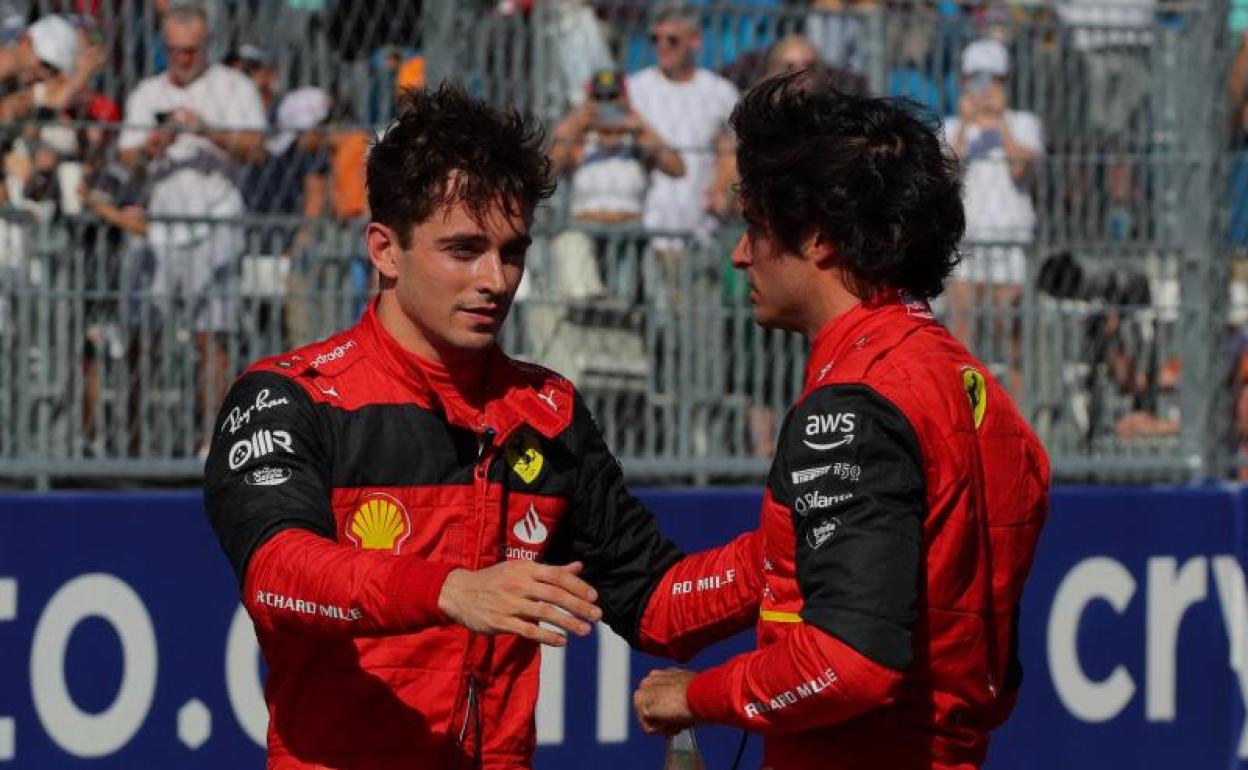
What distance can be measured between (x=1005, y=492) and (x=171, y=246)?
3884mm

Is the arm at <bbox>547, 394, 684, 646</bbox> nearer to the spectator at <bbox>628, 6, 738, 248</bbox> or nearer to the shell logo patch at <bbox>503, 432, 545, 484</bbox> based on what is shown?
the shell logo patch at <bbox>503, 432, 545, 484</bbox>

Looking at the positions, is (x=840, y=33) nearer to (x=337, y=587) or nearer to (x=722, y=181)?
(x=722, y=181)

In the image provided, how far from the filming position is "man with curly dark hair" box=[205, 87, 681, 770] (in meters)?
3.63

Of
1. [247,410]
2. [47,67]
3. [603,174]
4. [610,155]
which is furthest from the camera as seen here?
[610,155]

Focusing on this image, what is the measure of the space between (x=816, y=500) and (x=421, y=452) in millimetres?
828

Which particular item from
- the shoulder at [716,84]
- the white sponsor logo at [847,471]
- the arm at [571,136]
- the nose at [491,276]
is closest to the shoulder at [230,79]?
the arm at [571,136]

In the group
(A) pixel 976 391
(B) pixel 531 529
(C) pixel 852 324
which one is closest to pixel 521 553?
(B) pixel 531 529

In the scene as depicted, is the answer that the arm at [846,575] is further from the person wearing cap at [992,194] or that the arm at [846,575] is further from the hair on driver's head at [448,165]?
the person wearing cap at [992,194]

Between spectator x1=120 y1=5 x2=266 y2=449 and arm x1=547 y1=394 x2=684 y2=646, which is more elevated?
spectator x1=120 y1=5 x2=266 y2=449

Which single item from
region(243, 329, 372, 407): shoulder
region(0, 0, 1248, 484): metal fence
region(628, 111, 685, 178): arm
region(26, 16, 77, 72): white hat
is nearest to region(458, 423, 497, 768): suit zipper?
region(243, 329, 372, 407): shoulder

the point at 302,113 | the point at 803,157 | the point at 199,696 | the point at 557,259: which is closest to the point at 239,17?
the point at 302,113

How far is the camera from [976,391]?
3383mm

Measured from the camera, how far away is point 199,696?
6.31m

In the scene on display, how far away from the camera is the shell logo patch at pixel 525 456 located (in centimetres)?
382
